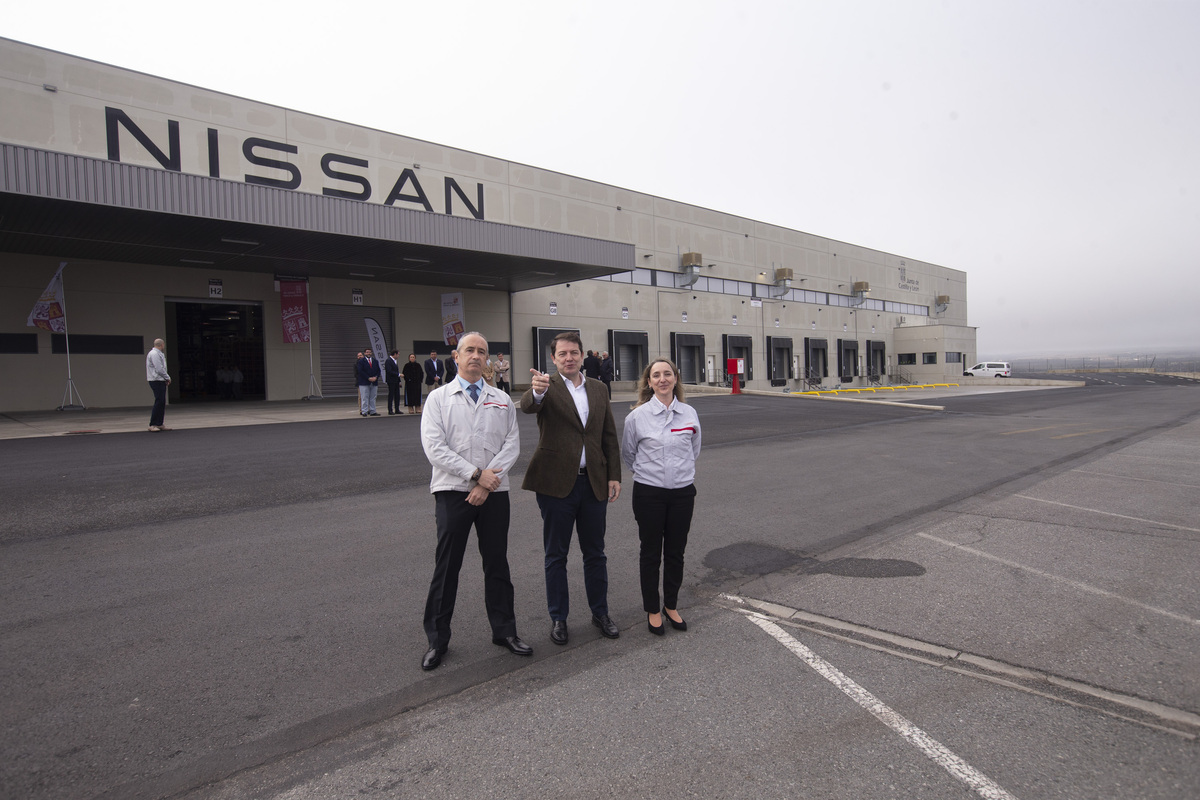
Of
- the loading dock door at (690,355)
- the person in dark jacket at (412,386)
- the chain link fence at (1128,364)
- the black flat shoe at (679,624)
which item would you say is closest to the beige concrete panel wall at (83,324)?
the person in dark jacket at (412,386)

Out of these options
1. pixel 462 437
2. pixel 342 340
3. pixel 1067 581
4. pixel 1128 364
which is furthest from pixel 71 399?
pixel 1128 364

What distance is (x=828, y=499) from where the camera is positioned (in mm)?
7906

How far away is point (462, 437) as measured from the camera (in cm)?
368

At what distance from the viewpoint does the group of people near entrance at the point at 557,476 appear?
366 cm

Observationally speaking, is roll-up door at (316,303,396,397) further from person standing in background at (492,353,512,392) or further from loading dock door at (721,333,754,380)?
loading dock door at (721,333,754,380)

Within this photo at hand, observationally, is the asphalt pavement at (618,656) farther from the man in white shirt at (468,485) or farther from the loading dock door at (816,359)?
the loading dock door at (816,359)

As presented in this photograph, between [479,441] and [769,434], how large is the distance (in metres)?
11.8

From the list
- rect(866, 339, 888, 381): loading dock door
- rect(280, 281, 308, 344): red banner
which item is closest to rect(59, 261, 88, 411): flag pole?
rect(280, 281, 308, 344): red banner

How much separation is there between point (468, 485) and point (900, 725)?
2.39 m

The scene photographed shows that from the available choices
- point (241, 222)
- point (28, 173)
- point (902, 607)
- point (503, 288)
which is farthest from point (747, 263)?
point (902, 607)

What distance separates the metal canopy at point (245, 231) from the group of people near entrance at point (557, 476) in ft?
51.6

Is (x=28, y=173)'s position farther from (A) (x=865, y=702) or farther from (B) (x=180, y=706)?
(A) (x=865, y=702)

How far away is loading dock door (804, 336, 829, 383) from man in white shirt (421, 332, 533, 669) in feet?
135

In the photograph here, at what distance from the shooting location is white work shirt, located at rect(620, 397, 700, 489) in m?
4.09
